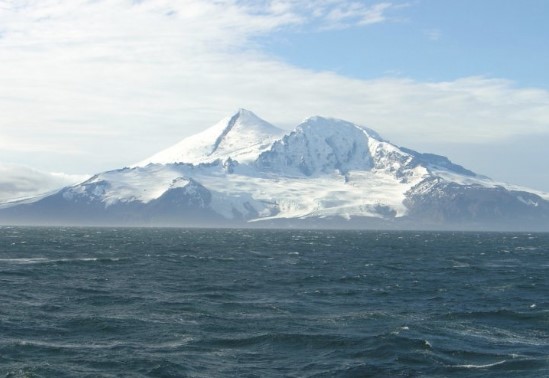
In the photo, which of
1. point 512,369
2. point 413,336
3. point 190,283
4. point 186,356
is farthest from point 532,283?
point 186,356

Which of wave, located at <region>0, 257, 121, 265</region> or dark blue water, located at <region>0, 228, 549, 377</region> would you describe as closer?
dark blue water, located at <region>0, 228, 549, 377</region>

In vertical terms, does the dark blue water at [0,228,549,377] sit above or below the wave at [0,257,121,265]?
below

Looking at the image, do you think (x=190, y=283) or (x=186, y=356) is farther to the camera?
(x=190, y=283)

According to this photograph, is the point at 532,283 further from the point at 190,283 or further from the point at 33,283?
the point at 33,283

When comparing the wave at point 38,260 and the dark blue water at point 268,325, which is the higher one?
the wave at point 38,260

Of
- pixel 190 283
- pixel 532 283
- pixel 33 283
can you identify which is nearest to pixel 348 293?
pixel 190 283

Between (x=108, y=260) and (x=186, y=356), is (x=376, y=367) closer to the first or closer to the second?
(x=186, y=356)

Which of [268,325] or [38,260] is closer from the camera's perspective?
[268,325]

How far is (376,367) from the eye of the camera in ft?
163

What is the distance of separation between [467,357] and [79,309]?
119 ft

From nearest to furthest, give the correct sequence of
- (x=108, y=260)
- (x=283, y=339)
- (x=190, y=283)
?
1. (x=283, y=339)
2. (x=190, y=283)
3. (x=108, y=260)

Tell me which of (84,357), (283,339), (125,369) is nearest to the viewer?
(125,369)

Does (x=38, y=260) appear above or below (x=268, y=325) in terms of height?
above

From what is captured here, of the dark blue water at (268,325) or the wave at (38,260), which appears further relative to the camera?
the wave at (38,260)
